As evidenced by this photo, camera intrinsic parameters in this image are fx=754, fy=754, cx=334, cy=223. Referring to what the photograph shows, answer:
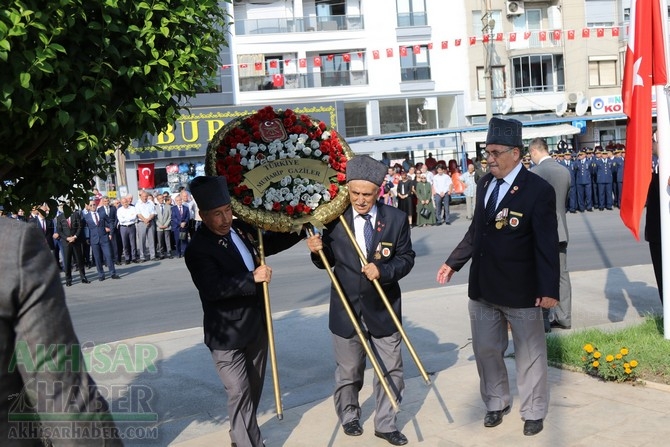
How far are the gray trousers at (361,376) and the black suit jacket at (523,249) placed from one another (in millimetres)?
816

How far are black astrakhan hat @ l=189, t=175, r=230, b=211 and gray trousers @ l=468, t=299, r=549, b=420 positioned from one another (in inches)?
81.5

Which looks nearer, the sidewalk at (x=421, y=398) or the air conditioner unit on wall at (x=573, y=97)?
the sidewalk at (x=421, y=398)

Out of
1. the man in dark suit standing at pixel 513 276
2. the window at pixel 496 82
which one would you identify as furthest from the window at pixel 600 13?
the man in dark suit standing at pixel 513 276

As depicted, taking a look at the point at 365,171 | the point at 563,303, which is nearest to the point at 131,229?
the point at 563,303

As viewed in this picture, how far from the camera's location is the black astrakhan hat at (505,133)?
18.0ft

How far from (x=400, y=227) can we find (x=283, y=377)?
2398mm

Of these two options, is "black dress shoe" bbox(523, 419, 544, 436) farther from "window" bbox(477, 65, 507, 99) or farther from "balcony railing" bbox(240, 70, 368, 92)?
"window" bbox(477, 65, 507, 99)

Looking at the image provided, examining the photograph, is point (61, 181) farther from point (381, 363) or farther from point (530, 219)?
point (530, 219)

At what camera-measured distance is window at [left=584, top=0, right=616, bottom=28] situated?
4391cm

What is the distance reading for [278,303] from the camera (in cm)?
1127

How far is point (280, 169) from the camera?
5.52 m

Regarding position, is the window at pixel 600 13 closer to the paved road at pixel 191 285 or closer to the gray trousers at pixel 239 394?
the paved road at pixel 191 285

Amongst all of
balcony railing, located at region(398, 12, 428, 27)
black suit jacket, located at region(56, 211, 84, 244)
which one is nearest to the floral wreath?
black suit jacket, located at region(56, 211, 84, 244)

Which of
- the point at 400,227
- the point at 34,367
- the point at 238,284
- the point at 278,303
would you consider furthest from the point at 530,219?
the point at 278,303
